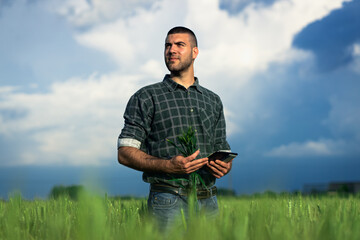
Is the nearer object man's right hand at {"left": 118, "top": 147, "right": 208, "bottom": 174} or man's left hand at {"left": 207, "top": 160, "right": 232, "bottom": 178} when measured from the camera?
man's right hand at {"left": 118, "top": 147, "right": 208, "bottom": 174}

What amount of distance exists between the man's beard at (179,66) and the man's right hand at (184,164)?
48.2 inches

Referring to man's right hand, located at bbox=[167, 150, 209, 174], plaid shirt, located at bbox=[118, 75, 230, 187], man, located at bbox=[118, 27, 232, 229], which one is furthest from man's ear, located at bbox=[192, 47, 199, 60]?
man's right hand, located at bbox=[167, 150, 209, 174]

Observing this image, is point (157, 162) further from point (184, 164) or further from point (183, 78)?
point (183, 78)

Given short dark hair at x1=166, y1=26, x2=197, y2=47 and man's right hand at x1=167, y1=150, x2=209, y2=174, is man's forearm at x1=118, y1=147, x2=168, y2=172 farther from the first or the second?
short dark hair at x1=166, y1=26, x2=197, y2=47

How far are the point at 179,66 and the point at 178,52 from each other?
0.15 meters

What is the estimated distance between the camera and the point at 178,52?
3895 millimetres

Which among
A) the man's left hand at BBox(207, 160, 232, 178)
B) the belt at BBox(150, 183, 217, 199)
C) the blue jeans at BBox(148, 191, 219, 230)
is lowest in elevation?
the blue jeans at BBox(148, 191, 219, 230)

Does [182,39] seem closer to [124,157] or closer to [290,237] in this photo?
[124,157]

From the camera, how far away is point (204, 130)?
3877mm

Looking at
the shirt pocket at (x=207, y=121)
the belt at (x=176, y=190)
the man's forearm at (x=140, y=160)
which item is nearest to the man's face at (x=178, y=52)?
the shirt pocket at (x=207, y=121)

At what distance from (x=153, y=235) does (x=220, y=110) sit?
2803 mm

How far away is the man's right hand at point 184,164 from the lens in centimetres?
293

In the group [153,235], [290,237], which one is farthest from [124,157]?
[290,237]

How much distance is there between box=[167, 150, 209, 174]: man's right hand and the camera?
2932 millimetres
